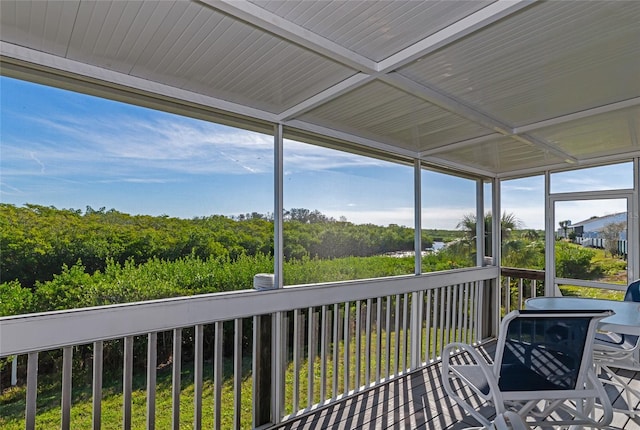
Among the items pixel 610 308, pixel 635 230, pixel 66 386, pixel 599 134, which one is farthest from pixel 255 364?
pixel 635 230

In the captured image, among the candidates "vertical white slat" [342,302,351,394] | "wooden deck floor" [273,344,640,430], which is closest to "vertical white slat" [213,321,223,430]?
"wooden deck floor" [273,344,640,430]

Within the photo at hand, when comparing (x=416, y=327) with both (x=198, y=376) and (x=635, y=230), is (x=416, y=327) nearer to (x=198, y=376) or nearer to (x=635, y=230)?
(x=198, y=376)

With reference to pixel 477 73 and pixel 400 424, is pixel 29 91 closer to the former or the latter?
pixel 477 73

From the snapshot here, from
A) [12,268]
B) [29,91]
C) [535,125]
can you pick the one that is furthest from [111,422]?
[535,125]

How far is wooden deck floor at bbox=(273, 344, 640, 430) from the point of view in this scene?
2.73m

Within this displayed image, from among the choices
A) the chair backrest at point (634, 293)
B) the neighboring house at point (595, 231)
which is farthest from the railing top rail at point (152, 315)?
the neighboring house at point (595, 231)

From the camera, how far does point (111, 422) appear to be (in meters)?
2.08

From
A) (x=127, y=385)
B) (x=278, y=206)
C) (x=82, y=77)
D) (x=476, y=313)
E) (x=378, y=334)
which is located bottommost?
(x=476, y=313)

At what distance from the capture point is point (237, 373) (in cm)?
256

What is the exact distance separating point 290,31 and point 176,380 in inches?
83.2

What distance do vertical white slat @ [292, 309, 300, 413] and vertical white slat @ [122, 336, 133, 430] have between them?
116 cm

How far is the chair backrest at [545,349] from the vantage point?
1899 millimetres

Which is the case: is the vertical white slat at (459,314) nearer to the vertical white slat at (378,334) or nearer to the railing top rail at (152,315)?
the vertical white slat at (378,334)

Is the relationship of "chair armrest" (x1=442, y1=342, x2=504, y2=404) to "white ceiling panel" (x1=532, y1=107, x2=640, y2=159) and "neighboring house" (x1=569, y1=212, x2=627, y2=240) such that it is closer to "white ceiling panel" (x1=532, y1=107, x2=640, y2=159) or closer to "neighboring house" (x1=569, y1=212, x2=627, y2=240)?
"white ceiling panel" (x1=532, y1=107, x2=640, y2=159)
